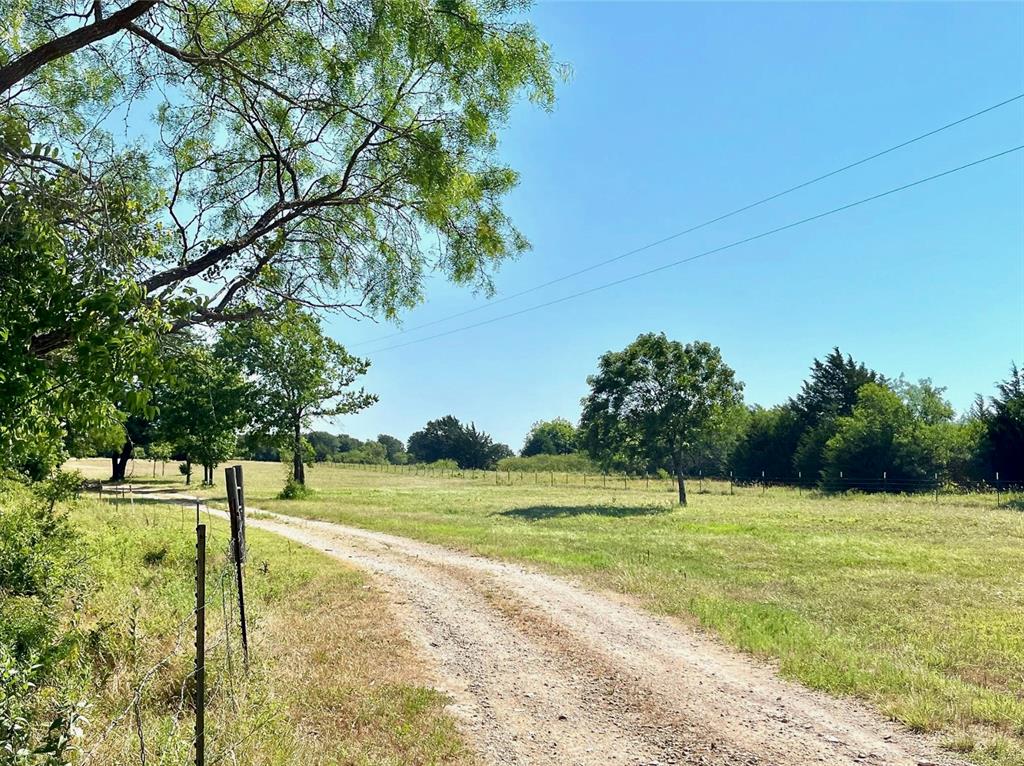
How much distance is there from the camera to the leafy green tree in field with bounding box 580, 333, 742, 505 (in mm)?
30562

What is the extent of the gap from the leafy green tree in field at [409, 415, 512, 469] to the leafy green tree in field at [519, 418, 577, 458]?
392 inches

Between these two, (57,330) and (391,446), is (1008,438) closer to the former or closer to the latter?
(57,330)

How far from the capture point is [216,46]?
698 centimetres

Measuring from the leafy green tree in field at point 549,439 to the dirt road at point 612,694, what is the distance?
98.9m

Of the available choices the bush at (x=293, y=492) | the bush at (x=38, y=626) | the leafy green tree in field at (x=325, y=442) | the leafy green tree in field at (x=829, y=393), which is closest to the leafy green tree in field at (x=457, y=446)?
the leafy green tree in field at (x=325, y=442)

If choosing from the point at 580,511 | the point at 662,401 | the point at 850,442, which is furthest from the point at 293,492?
the point at 850,442

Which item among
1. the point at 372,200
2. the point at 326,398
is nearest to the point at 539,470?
the point at 326,398

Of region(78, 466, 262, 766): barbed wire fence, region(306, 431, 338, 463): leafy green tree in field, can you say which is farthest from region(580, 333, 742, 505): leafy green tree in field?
region(306, 431, 338, 463): leafy green tree in field

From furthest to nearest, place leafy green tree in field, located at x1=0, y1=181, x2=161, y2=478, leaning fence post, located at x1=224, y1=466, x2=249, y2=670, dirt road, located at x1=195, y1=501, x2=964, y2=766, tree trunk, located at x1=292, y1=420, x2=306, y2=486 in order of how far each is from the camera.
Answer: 1. tree trunk, located at x1=292, y1=420, x2=306, y2=486
2. leaning fence post, located at x1=224, y1=466, x2=249, y2=670
3. dirt road, located at x1=195, y1=501, x2=964, y2=766
4. leafy green tree in field, located at x1=0, y1=181, x2=161, y2=478

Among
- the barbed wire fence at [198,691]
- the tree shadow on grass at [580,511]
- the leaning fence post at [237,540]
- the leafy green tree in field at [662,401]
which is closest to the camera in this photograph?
the barbed wire fence at [198,691]

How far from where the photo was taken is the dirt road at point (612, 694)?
5023mm

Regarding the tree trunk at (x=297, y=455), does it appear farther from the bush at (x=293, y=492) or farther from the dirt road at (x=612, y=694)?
the dirt road at (x=612, y=694)

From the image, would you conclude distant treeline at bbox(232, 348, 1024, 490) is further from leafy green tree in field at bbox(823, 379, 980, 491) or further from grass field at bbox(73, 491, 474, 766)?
grass field at bbox(73, 491, 474, 766)

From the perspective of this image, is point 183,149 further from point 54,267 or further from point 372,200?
point 54,267
